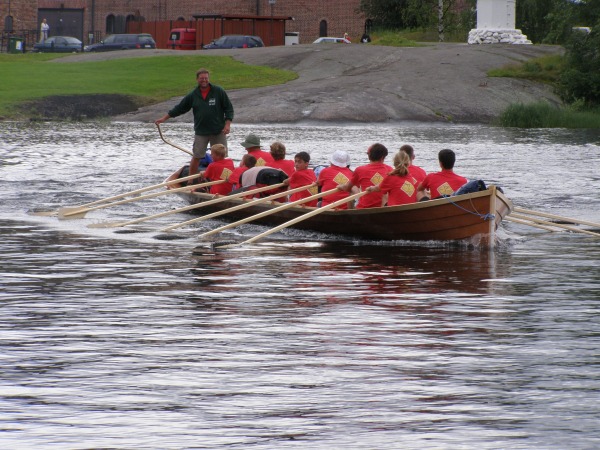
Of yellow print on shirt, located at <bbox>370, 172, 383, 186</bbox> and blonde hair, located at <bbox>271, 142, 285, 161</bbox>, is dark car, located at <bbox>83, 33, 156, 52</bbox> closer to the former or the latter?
blonde hair, located at <bbox>271, 142, 285, 161</bbox>

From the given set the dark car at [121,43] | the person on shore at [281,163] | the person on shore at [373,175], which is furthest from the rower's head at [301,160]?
the dark car at [121,43]

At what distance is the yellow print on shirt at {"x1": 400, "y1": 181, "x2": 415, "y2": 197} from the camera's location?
14.3m

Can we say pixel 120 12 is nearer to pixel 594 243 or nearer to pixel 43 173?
pixel 43 173

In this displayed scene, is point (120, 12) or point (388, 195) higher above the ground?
point (120, 12)

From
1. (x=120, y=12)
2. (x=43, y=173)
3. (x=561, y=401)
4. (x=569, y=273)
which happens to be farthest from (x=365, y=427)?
(x=120, y=12)

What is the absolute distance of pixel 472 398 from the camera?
23.3ft

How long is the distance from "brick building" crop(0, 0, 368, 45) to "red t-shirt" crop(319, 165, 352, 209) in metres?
59.4

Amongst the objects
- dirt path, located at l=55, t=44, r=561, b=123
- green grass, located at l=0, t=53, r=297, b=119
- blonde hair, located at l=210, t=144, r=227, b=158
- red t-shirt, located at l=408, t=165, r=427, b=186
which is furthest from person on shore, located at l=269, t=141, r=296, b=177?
green grass, located at l=0, t=53, r=297, b=119

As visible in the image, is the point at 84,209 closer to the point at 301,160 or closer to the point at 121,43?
the point at 301,160

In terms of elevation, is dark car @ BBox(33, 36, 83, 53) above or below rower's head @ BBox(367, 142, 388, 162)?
above

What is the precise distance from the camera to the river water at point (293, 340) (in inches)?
256

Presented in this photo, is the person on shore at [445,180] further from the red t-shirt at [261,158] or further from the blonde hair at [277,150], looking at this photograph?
the red t-shirt at [261,158]

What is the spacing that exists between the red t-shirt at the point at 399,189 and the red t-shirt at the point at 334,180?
0.78 meters

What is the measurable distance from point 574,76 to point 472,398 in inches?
1534
